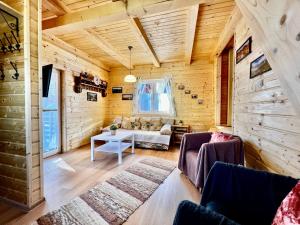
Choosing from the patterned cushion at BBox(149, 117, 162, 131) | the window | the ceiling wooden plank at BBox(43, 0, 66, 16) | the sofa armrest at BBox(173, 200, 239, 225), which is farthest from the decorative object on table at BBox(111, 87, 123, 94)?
the sofa armrest at BBox(173, 200, 239, 225)

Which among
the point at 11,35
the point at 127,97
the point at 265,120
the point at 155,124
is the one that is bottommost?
the point at 155,124

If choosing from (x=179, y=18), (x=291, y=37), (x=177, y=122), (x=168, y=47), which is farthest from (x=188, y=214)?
(x=177, y=122)

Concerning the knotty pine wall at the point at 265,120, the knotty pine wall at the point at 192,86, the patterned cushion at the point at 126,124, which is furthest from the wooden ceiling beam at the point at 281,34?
the patterned cushion at the point at 126,124

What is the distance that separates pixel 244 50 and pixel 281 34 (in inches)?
75.0

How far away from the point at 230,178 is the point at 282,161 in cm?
70

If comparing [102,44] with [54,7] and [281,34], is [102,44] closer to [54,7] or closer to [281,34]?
[54,7]

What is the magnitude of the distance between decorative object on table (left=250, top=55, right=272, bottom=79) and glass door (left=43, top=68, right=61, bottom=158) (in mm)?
3977

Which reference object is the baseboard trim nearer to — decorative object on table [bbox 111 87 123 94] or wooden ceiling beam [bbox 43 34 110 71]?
wooden ceiling beam [bbox 43 34 110 71]

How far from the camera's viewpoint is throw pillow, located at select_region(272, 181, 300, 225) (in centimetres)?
73

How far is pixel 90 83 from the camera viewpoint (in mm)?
4871

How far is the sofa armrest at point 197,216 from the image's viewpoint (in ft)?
2.43

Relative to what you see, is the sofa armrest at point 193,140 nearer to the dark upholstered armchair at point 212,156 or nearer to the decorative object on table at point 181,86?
the dark upholstered armchair at point 212,156

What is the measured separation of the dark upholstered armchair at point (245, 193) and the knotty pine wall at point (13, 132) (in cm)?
198

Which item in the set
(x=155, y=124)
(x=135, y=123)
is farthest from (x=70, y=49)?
(x=155, y=124)
